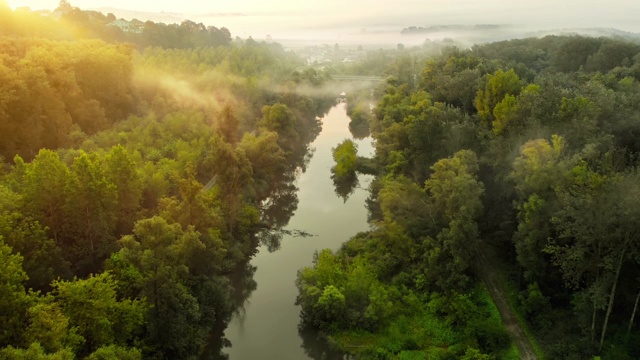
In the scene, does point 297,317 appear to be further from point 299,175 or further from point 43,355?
point 299,175

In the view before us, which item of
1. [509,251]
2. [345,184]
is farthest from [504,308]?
[345,184]

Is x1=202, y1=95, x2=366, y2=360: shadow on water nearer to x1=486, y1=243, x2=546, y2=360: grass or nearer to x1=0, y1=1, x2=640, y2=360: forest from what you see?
x1=0, y1=1, x2=640, y2=360: forest

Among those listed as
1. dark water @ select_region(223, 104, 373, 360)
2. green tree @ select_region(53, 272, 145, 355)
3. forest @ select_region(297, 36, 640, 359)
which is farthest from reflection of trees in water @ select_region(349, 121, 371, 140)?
green tree @ select_region(53, 272, 145, 355)

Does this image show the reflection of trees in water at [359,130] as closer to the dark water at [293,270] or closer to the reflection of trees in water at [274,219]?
the reflection of trees in water at [274,219]

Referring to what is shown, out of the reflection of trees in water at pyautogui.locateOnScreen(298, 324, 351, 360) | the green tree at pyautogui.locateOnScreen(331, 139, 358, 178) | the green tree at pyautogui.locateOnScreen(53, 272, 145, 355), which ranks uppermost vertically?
the green tree at pyautogui.locateOnScreen(53, 272, 145, 355)

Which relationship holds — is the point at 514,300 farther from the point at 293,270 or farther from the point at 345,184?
the point at 345,184

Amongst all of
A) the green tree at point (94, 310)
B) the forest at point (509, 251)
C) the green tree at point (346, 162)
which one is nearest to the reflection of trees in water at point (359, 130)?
the green tree at point (346, 162)
